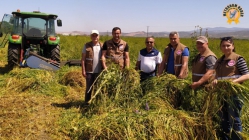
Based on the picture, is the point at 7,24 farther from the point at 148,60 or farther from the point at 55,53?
the point at 148,60

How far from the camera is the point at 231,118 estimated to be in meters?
3.07

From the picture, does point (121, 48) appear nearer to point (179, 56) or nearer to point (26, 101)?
point (179, 56)

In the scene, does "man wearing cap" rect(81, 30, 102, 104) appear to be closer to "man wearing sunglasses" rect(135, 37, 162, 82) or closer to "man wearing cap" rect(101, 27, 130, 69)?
"man wearing cap" rect(101, 27, 130, 69)

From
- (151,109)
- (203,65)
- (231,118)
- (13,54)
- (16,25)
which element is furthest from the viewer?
(16,25)

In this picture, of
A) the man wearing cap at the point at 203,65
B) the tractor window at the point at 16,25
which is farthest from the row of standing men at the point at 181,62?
the tractor window at the point at 16,25

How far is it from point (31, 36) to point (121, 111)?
5.66 metres

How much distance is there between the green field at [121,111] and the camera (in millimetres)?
3020

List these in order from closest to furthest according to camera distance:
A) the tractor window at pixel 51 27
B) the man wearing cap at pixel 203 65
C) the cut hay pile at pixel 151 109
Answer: the cut hay pile at pixel 151 109, the man wearing cap at pixel 203 65, the tractor window at pixel 51 27

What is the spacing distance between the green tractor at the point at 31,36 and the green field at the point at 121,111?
2.51m

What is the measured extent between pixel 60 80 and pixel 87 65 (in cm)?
211

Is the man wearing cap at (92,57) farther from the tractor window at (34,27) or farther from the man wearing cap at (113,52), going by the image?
the tractor window at (34,27)

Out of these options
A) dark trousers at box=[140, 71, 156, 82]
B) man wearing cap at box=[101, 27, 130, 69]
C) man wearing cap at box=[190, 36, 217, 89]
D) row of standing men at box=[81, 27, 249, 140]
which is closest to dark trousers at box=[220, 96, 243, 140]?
row of standing men at box=[81, 27, 249, 140]

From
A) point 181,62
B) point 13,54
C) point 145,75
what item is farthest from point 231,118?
point 13,54

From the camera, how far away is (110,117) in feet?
10.6
